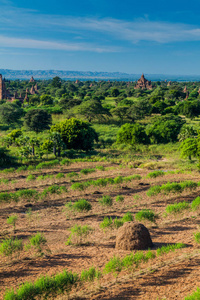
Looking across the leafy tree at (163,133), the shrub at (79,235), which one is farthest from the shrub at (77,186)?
the leafy tree at (163,133)

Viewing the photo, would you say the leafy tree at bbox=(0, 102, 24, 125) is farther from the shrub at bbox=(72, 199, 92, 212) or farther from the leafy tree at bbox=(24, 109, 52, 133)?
the shrub at bbox=(72, 199, 92, 212)

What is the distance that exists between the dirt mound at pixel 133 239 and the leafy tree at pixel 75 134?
23.4 meters

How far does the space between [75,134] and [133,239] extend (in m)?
23.9

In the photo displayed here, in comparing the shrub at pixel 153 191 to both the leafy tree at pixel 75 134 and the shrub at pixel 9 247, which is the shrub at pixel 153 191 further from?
the leafy tree at pixel 75 134

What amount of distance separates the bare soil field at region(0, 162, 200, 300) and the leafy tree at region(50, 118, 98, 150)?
14007mm

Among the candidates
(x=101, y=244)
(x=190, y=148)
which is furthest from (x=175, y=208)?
(x=190, y=148)

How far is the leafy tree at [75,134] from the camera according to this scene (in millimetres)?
32875

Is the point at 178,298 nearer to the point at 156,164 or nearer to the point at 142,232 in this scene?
the point at 142,232

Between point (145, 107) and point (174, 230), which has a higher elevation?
point (145, 107)

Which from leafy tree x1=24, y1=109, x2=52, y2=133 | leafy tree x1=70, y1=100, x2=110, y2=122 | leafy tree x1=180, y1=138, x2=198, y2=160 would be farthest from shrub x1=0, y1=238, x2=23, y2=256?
leafy tree x1=70, y1=100, x2=110, y2=122

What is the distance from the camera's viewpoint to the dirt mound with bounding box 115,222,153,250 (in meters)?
9.82

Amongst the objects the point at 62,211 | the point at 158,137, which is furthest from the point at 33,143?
the point at 158,137

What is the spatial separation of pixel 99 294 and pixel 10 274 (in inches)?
120

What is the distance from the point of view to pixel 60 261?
9172 millimetres
